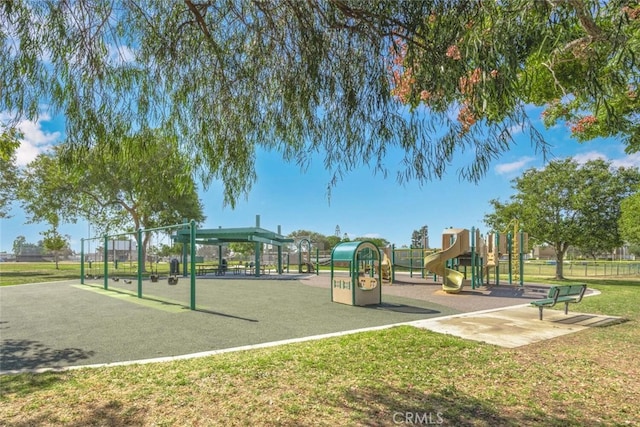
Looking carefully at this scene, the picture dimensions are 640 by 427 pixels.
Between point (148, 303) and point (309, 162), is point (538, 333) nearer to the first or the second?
point (309, 162)

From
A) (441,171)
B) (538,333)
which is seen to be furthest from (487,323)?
(441,171)

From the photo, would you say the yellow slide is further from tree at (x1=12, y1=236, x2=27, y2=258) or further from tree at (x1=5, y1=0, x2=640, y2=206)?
tree at (x1=12, y1=236, x2=27, y2=258)

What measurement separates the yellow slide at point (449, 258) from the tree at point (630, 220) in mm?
10601

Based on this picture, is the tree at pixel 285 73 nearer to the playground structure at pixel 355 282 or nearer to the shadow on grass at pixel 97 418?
the shadow on grass at pixel 97 418

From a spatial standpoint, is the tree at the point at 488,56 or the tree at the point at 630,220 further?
the tree at the point at 630,220

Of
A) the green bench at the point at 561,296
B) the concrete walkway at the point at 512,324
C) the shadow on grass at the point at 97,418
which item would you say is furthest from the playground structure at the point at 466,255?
the shadow on grass at the point at 97,418

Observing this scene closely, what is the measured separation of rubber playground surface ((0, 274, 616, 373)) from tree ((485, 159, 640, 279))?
434 inches

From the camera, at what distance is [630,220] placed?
67.4 feet

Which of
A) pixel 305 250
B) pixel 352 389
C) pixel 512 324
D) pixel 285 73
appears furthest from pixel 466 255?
pixel 305 250

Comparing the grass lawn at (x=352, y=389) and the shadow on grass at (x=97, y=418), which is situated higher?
the shadow on grass at (x=97, y=418)

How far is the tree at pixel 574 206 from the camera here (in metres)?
23.1

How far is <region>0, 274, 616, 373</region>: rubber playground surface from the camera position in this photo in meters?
6.76

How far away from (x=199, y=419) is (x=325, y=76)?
3590mm

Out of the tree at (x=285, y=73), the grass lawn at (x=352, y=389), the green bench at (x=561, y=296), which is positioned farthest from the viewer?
the green bench at (x=561, y=296)
